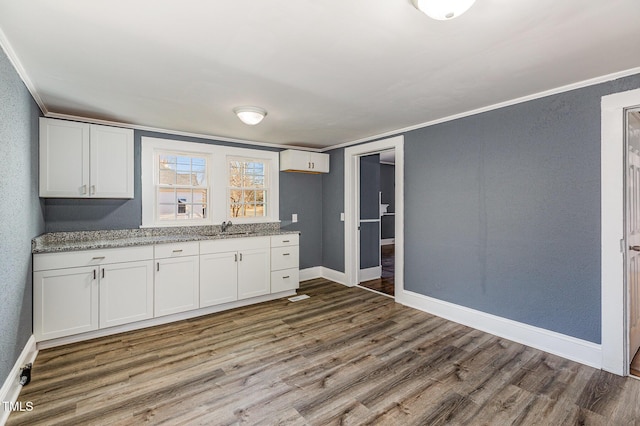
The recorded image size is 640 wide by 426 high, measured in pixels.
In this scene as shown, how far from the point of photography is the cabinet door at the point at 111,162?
327 centimetres

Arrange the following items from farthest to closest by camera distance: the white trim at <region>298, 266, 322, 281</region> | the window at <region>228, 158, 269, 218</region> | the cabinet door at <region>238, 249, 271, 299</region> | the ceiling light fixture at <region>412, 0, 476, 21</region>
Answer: the white trim at <region>298, 266, 322, 281</region> → the window at <region>228, 158, 269, 218</region> → the cabinet door at <region>238, 249, 271, 299</region> → the ceiling light fixture at <region>412, 0, 476, 21</region>

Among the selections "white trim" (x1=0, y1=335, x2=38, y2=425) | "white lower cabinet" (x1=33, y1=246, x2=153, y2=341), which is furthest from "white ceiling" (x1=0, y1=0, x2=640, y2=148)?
"white trim" (x1=0, y1=335, x2=38, y2=425)

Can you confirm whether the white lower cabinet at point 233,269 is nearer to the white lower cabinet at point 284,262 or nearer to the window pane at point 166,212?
the white lower cabinet at point 284,262

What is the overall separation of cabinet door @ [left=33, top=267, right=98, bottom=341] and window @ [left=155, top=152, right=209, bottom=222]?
1.19 m

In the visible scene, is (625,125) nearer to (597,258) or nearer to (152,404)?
(597,258)

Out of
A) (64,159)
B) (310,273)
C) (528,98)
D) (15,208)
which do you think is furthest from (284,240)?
(528,98)

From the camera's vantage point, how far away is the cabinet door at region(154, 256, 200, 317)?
3.35 metres

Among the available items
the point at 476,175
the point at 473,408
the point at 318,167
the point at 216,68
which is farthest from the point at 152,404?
the point at 318,167

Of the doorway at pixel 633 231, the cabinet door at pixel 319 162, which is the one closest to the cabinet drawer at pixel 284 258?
the cabinet door at pixel 319 162

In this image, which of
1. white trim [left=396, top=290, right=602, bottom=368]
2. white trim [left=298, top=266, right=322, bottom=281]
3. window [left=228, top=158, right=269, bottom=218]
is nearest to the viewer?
white trim [left=396, top=290, right=602, bottom=368]

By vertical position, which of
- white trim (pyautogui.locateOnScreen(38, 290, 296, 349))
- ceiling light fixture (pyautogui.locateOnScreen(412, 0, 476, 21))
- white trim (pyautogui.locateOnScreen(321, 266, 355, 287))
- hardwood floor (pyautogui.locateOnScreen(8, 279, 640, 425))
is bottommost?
hardwood floor (pyautogui.locateOnScreen(8, 279, 640, 425))

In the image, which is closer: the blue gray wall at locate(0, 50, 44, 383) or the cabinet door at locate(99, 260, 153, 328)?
the blue gray wall at locate(0, 50, 44, 383)

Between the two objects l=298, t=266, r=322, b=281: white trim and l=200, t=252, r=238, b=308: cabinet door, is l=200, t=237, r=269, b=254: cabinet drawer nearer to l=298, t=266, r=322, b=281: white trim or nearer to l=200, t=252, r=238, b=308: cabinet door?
l=200, t=252, r=238, b=308: cabinet door

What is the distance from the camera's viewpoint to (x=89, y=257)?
296 cm
